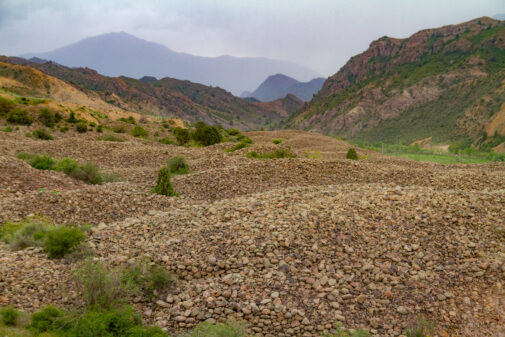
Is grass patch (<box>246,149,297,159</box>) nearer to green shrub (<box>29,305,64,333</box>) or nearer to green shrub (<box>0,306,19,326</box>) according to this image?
green shrub (<box>29,305,64,333</box>)

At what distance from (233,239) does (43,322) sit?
3.04 metres

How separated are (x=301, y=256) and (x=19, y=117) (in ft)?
86.0

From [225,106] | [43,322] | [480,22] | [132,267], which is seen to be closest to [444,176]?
[132,267]

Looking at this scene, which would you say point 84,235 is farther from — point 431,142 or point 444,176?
point 431,142

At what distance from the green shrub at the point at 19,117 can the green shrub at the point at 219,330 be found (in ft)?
85.1

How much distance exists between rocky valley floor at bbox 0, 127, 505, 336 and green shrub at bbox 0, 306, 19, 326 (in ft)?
1.14

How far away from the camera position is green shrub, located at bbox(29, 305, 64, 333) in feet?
13.0

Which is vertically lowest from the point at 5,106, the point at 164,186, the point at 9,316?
the point at 9,316

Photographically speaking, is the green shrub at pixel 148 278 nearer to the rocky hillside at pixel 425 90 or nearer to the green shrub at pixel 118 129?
the green shrub at pixel 118 129

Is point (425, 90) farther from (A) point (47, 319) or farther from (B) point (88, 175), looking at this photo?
(A) point (47, 319)

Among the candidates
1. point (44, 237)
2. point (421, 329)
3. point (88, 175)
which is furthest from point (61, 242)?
point (88, 175)

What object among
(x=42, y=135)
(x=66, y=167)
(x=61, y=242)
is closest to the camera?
(x=61, y=242)

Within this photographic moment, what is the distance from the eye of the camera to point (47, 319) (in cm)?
410

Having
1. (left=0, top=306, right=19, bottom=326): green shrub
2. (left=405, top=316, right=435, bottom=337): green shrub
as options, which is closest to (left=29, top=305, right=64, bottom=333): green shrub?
(left=0, top=306, right=19, bottom=326): green shrub
